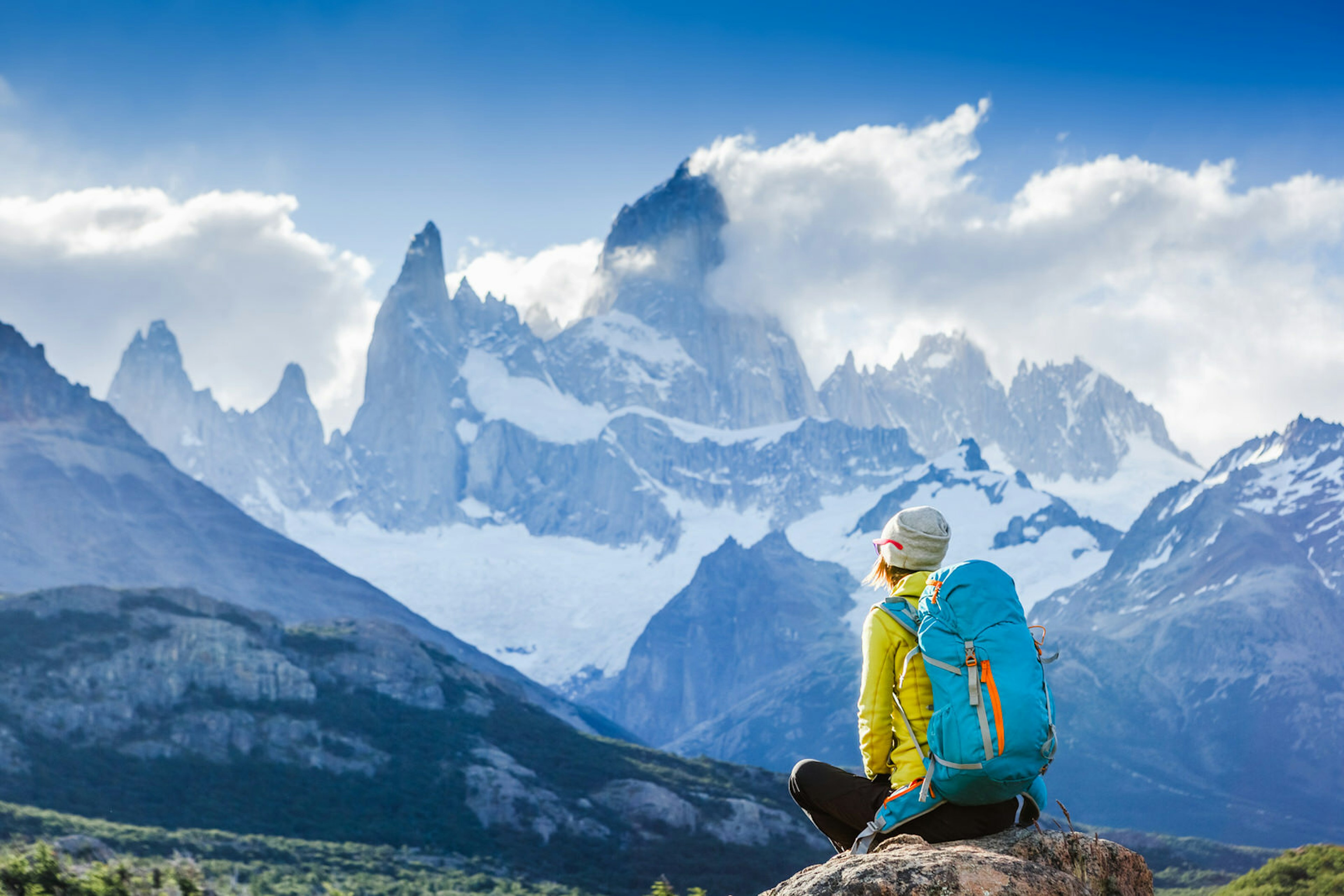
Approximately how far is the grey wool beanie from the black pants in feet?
5.73

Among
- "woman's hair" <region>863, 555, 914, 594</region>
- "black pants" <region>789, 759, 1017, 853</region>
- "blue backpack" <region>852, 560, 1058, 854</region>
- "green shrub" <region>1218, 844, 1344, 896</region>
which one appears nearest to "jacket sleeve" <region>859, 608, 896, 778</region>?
"blue backpack" <region>852, 560, 1058, 854</region>

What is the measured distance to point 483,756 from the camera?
16175cm

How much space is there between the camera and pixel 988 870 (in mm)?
8602

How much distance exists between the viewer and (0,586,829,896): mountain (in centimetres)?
12794

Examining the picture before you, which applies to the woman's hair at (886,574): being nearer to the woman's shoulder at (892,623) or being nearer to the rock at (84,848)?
the woman's shoulder at (892,623)

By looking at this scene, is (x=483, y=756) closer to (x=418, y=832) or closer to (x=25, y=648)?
(x=418, y=832)

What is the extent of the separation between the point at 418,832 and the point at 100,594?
68359 millimetres

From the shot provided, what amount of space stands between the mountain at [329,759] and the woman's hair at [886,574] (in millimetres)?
117863

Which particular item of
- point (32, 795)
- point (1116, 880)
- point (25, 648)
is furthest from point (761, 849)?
point (1116, 880)

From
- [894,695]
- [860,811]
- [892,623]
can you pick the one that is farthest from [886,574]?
[860,811]

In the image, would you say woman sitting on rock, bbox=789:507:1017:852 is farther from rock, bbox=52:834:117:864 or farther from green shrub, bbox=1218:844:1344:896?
rock, bbox=52:834:117:864

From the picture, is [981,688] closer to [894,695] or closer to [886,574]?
[894,695]

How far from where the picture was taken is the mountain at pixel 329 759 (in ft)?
420

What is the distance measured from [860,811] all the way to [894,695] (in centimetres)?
125
